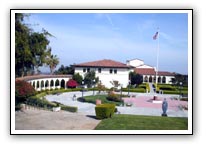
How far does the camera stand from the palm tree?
17.1 ft

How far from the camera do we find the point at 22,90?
511cm

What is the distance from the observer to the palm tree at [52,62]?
17.1 ft

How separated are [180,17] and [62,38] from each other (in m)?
1.62

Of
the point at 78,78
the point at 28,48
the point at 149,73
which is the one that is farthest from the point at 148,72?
the point at 28,48

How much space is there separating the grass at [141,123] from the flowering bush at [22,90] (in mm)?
1048

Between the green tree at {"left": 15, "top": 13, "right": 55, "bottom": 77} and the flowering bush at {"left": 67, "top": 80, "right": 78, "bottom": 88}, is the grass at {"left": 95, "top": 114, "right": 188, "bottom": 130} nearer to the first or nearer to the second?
the flowering bush at {"left": 67, "top": 80, "right": 78, "bottom": 88}

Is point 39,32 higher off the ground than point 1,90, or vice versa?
point 39,32

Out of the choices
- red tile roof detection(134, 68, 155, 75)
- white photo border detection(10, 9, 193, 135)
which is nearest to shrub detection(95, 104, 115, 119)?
white photo border detection(10, 9, 193, 135)

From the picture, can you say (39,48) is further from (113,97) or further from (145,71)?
(145,71)

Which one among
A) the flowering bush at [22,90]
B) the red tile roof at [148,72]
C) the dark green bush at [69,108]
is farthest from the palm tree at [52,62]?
the red tile roof at [148,72]

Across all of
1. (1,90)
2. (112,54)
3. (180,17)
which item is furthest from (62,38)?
(180,17)

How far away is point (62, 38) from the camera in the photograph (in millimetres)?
5184
